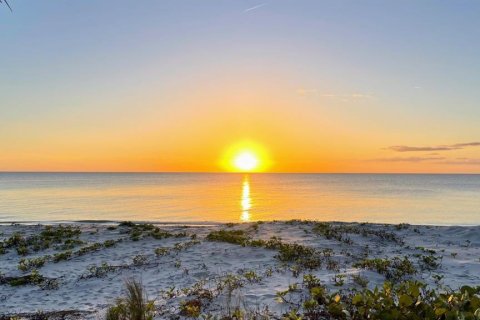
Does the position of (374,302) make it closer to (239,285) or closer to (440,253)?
(239,285)

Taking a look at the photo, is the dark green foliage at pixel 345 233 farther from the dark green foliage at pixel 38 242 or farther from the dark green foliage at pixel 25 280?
the dark green foliage at pixel 25 280

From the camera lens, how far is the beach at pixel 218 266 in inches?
368

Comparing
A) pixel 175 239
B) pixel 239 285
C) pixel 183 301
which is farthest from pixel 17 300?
pixel 175 239

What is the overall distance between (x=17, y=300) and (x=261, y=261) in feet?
25.5

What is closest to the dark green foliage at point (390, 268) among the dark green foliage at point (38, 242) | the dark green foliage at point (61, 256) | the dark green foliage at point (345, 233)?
the dark green foliage at point (345, 233)

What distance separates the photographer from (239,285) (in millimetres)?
10117

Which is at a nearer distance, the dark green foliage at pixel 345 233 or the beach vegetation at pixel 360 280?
the beach vegetation at pixel 360 280

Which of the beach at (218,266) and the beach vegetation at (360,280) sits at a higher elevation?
the beach vegetation at (360,280)

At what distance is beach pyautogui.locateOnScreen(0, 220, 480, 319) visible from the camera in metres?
9.36

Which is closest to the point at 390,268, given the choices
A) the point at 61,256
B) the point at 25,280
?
the point at 25,280

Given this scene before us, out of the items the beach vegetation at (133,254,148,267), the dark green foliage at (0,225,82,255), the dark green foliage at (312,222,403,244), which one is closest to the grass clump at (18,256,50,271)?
the dark green foliage at (0,225,82,255)

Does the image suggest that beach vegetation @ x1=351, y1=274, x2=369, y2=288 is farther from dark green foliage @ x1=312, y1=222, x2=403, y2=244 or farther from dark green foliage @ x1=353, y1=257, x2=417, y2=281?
dark green foliage @ x1=312, y1=222, x2=403, y2=244

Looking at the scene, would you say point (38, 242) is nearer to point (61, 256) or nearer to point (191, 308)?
point (61, 256)

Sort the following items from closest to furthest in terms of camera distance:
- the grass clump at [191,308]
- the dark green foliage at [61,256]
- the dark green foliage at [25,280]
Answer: the grass clump at [191,308]
the dark green foliage at [25,280]
the dark green foliage at [61,256]
